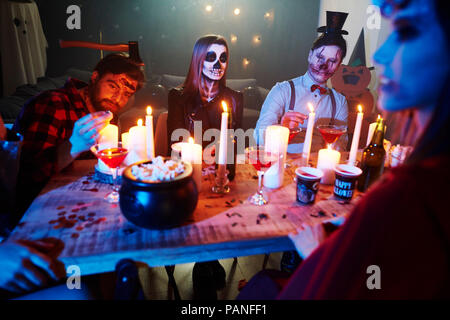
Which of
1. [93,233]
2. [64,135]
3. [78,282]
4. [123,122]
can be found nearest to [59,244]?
[93,233]

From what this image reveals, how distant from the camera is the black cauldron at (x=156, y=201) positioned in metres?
0.87

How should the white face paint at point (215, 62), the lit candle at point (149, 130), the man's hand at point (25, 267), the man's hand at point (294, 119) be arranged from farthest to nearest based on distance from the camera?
the white face paint at point (215, 62)
the man's hand at point (294, 119)
the lit candle at point (149, 130)
the man's hand at point (25, 267)

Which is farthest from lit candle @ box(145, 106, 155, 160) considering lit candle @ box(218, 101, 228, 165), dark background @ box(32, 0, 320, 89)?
dark background @ box(32, 0, 320, 89)

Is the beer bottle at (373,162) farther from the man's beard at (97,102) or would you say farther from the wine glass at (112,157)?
the man's beard at (97,102)

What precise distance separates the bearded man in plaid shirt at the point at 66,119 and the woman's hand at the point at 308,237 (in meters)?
1.01

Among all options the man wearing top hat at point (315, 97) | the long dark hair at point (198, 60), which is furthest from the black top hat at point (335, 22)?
the long dark hair at point (198, 60)

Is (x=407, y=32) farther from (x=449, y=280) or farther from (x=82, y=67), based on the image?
(x=82, y=67)

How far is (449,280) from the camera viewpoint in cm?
57

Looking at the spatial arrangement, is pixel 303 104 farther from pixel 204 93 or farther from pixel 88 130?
pixel 88 130

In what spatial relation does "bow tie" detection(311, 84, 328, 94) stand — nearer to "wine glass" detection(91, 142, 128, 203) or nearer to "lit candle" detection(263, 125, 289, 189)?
"lit candle" detection(263, 125, 289, 189)

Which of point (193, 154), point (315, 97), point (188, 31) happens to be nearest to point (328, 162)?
point (193, 154)

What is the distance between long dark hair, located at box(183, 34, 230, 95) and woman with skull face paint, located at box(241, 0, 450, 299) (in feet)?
6.01

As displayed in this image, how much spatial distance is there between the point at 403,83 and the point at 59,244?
3.37 feet
